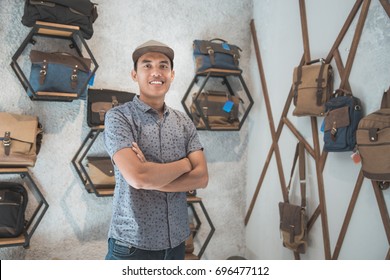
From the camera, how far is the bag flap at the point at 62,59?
2697 millimetres

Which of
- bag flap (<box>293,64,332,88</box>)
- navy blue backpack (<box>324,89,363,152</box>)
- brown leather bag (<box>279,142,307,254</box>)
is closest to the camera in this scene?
navy blue backpack (<box>324,89,363,152</box>)

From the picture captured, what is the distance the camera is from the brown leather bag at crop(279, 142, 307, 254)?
9.45 feet

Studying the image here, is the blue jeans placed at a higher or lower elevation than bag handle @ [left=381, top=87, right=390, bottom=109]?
lower

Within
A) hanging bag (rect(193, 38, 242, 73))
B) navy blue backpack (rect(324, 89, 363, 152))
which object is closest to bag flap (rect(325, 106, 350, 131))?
navy blue backpack (rect(324, 89, 363, 152))

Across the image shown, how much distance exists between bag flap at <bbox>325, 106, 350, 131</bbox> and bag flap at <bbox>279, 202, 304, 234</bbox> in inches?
30.6

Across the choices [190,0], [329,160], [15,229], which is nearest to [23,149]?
[15,229]

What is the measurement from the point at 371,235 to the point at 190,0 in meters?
2.64

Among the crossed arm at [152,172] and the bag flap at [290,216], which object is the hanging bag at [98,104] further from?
the bag flap at [290,216]

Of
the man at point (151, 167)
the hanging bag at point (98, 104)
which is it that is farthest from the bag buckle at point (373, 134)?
the hanging bag at point (98, 104)

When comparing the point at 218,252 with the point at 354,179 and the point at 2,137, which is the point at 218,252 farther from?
the point at 2,137

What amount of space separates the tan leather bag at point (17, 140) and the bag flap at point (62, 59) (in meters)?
0.46

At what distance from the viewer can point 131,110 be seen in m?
1.80

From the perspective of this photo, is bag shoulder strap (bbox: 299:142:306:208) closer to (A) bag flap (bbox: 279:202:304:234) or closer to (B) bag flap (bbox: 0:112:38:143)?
(A) bag flap (bbox: 279:202:304:234)

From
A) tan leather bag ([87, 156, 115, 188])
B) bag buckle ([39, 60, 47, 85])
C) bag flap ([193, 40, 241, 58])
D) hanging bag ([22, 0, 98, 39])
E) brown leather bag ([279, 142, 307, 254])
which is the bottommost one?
brown leather bag ([279, 142, 307, 254])
